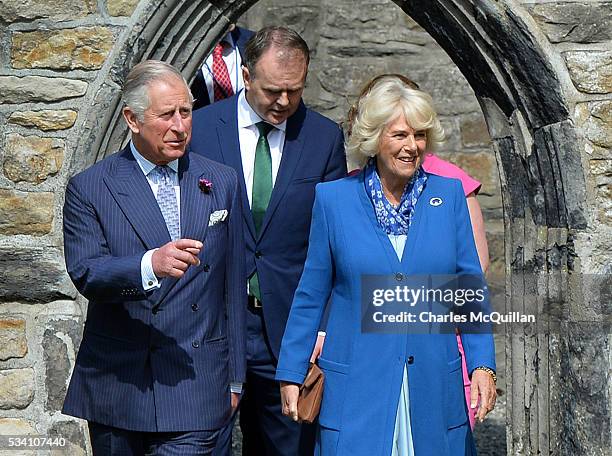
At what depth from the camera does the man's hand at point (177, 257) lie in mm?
3443

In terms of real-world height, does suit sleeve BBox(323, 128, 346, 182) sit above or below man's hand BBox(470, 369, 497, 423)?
above

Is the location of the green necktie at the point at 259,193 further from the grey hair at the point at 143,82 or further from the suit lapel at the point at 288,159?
the grey hair at the point at 143,82

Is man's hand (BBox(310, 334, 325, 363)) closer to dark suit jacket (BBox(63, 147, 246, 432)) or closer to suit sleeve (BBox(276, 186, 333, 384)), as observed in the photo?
suit sleeve (BBox(276, 186, 333, 384))

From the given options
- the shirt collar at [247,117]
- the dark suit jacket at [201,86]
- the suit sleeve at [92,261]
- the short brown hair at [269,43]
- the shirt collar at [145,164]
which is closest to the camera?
the suit sleeve at [92,261]

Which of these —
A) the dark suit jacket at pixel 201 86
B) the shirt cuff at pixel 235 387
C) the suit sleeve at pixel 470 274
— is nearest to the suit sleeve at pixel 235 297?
the shirt cuff at pixel 235 387

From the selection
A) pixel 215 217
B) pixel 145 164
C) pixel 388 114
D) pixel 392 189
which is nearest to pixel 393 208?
pixel 392 189

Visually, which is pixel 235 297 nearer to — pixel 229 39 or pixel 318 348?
pixel 318 348

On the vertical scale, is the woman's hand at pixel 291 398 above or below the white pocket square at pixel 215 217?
below

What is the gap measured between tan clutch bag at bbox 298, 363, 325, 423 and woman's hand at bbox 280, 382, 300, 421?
15 mm

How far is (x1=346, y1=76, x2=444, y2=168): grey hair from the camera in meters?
3.82

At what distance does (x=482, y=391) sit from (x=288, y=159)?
Result: 111 cm

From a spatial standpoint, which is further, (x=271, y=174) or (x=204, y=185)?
(x=271, y=174)

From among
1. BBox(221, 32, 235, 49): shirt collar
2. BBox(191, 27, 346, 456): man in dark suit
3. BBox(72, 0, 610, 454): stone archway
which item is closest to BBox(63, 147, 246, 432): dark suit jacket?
BBox(191, 27, 346, 456): man in dark suit

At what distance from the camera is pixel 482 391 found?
383 cm
